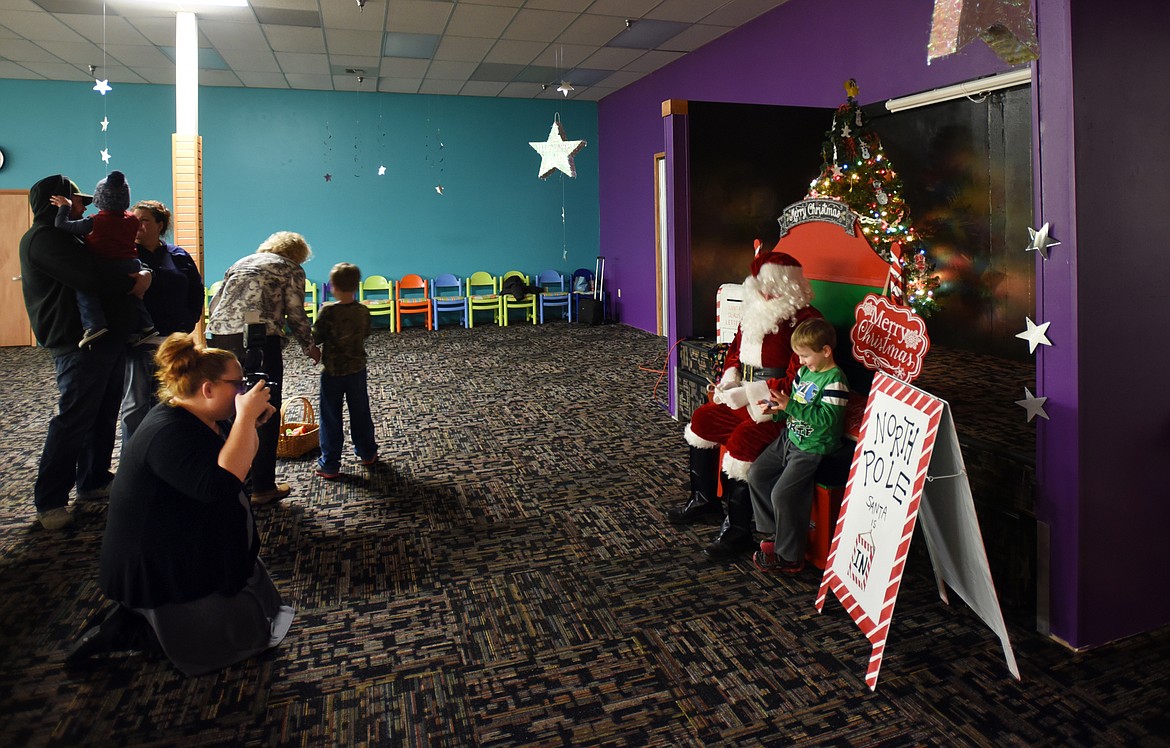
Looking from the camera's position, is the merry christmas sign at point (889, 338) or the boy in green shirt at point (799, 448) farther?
the boy in green shirt at point (799, 448)

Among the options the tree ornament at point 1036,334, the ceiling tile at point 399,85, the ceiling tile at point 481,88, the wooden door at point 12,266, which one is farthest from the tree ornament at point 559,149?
the wooden door at point 12,266

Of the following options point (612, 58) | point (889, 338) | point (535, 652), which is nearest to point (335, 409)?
point (535, 652)

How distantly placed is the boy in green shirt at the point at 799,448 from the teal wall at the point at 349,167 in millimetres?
8399

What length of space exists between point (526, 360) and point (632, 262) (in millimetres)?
3020

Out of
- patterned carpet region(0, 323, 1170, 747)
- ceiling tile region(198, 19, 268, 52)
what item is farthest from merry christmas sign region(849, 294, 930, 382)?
ceiling tile region(198, 19, 268, 52)

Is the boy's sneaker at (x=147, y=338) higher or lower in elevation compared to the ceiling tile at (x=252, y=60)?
lower

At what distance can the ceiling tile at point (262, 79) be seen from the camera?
353 inches

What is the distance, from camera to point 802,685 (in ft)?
7.32

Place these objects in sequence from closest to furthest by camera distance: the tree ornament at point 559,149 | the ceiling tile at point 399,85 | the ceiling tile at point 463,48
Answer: the tree ornament at point 559,149
the ceiling tile at point 463,48
the ceiling tile at point 399,85

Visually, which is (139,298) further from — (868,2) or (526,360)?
(868,2)

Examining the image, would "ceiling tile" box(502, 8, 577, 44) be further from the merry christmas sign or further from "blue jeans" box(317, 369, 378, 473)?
the merry christmas sign

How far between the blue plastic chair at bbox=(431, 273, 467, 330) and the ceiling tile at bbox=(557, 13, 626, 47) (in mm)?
4033

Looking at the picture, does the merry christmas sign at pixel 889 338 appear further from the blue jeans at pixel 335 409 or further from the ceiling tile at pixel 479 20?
the ceiling tile at pixel 479 20

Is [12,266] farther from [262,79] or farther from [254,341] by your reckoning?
[254,341]
